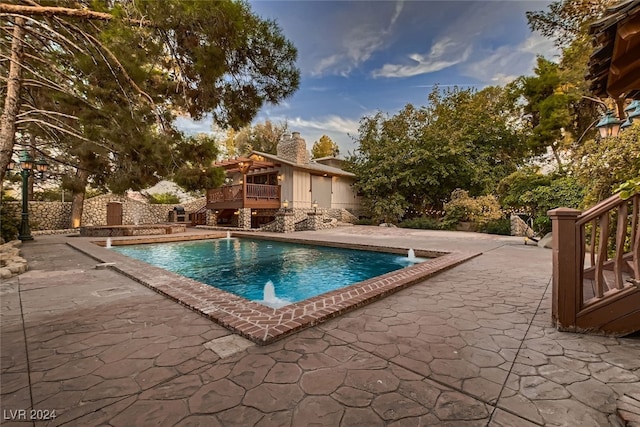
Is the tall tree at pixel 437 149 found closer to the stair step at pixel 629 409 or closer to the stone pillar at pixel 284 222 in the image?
the stone pillar at pixel 284 222

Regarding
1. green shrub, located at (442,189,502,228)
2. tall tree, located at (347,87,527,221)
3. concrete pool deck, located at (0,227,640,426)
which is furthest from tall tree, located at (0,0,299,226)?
tall tree, located at (347,87,527,221)

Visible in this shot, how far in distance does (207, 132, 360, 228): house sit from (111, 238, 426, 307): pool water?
17.4 ft

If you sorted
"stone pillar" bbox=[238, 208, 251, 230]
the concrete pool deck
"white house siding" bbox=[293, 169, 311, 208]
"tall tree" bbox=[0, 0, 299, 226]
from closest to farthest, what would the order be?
the concrete pool deck, "tall tree" bbox=[0, 0, 299, 226], "stone pillar" bbox=[238, 208, 251, 230], "white house siding" bbox=[293, 169, 311, 208]

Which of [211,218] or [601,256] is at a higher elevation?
[601,256]

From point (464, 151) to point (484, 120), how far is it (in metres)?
2.48

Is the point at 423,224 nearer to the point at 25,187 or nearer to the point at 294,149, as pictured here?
the point at 294,149

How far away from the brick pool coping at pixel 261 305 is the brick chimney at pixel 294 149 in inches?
489

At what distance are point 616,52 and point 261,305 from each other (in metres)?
4.28

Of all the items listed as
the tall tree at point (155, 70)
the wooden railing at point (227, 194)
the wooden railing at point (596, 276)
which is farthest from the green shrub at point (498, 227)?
the wooden railing at point (227, 194)

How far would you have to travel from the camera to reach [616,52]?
7.91 ft

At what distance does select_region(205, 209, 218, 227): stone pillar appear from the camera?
17.3 meters

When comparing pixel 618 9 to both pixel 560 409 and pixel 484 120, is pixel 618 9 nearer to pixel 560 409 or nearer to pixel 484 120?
pixel 560 409

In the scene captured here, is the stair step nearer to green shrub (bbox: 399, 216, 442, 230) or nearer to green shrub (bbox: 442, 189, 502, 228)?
green shrub (bbox: 442, 189, 502, 228)

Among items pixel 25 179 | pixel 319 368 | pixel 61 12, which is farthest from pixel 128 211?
pixel 319 368
